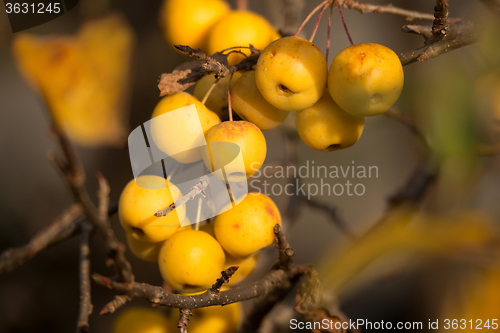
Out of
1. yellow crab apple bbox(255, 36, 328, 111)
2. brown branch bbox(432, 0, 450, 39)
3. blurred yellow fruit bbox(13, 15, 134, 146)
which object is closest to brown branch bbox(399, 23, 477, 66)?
brown branch bbox(432, 0, 450, 39)

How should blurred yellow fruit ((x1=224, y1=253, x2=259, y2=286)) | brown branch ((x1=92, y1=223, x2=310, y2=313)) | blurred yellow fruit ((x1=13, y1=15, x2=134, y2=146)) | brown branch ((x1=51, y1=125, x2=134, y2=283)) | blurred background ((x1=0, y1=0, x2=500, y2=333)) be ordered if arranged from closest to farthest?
1. brown branch ((x1=51, y1=125, x2=134, y2=283))
2. brown branch ((x1=92, y1=223, x2=310, y2=313))
3. blurred yellow fruit ((x1=224, y1=253, x2=259, y2=286))
4. blurred background ((x1=0, y1=0, x2=500, y2=333))
5. blurred yellow fruit ((x1=13, y1=15, x2=134, y2=146))

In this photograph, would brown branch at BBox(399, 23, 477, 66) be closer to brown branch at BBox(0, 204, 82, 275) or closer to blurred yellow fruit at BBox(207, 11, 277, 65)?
blurred yellow fruit at BBox(207, 11, 277, 65)

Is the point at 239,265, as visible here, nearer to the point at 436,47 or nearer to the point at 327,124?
the point at 327,124

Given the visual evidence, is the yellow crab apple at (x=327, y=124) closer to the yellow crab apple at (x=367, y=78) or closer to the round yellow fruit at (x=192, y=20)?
the yellow crab apple at (x=367, y=78)

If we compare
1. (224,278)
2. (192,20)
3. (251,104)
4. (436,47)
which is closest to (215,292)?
(224,278)

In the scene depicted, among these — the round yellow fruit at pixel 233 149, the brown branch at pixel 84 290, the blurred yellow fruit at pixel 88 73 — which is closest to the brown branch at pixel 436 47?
the round yellow fruit at pixel 233 149

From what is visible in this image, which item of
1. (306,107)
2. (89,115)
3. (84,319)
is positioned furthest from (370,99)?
(89,115)

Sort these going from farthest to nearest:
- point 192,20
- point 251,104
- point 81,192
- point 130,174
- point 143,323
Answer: point 130,174 < point 192,20 < point 143,323 < point 251,104 < point 81,192
